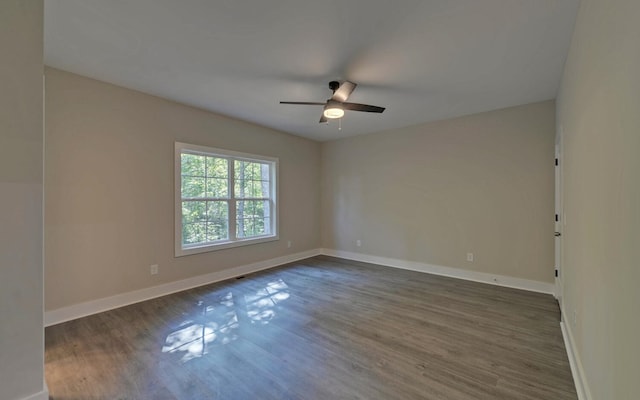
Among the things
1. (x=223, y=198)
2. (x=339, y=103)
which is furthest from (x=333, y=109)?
(x=223, y=198)

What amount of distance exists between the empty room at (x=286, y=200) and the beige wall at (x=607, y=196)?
0.02 metres

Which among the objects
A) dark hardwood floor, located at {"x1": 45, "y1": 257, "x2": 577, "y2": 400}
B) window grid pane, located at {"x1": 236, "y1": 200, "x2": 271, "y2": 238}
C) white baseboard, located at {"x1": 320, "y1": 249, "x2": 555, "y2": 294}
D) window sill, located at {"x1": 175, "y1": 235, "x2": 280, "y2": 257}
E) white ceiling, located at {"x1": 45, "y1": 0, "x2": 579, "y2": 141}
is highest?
white ceiling, located at {"x1": 45, "y1": 0, "x2": 579, "y2": 141}

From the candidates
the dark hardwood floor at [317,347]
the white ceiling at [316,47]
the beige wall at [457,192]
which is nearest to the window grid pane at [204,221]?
the dark hardwood floor at [317,347]

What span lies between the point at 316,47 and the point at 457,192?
11.0 ft

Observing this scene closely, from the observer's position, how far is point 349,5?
75.7 inches

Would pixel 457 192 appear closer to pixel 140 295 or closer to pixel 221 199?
pixel 221 199

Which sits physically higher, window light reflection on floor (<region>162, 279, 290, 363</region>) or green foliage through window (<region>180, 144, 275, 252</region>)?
green foliage through window (<region>180, 144, 275, 252</region>)

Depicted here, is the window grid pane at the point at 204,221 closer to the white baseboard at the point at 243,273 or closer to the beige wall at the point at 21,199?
the white baseboard at the point at 243,273

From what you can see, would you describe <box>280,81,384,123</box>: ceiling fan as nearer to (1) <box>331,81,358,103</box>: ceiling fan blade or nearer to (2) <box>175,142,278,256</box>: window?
(1) <box>331,81,358,103</box>: ceiling fan blade

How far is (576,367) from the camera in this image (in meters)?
1.92

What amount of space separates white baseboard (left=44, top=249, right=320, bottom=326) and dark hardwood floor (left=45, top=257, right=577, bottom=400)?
133 millimetres

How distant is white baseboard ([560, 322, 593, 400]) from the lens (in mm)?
1667

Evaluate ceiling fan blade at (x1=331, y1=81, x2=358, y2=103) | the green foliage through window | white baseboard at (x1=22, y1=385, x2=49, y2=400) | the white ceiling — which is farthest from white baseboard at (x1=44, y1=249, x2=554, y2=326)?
ceiling fan blade at (x1=331, y1=81, x2=358, y2=103)

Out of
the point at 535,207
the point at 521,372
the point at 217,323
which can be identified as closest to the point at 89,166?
the point at 217,323
